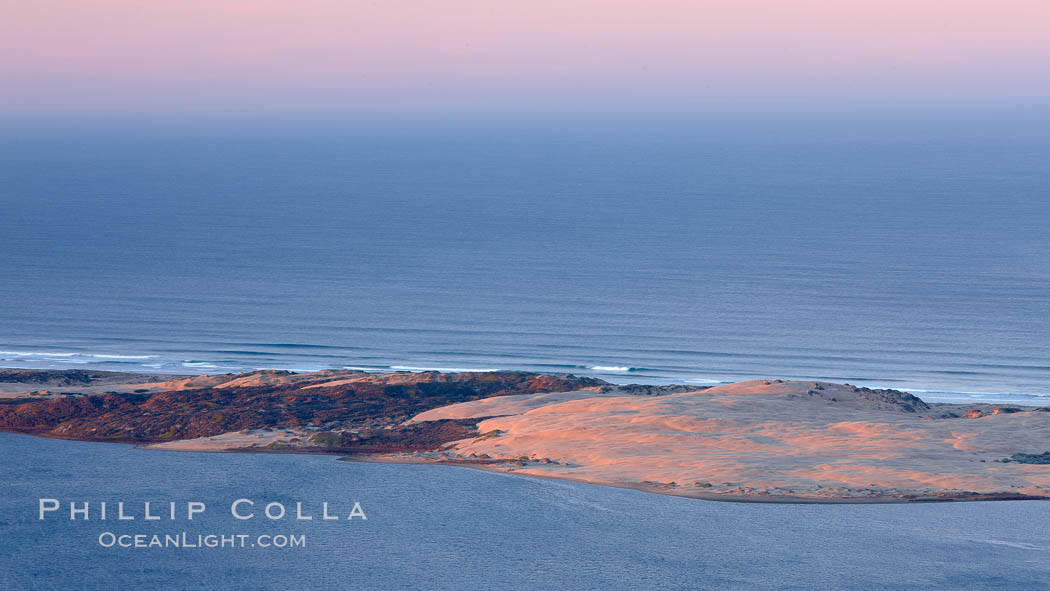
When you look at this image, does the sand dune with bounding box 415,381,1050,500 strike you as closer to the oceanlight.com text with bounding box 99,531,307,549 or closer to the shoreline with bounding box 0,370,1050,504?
the shoreline with bounding box 0,370,1050,504

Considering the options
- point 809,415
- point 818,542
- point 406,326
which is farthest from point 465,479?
point 406,326

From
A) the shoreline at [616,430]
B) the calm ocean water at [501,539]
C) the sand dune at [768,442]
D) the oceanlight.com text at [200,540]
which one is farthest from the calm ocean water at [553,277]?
the oceanlight.com text at [200,540]

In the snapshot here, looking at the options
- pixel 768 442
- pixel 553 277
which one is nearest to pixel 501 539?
pixel 768 442

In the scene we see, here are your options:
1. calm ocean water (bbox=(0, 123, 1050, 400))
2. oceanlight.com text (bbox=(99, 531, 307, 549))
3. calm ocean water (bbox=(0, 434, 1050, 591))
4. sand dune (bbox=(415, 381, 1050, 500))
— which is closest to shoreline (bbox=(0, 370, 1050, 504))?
sand dune (bbox=(415, 381, 1050, 500))

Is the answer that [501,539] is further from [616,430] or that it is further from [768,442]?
[768,442]

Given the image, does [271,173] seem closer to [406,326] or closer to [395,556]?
[406,326]

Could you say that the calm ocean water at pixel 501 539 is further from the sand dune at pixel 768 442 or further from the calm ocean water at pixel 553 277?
the calm ocean water at pixel 553 277

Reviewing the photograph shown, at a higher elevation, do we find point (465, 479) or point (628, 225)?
point (628, 225)
